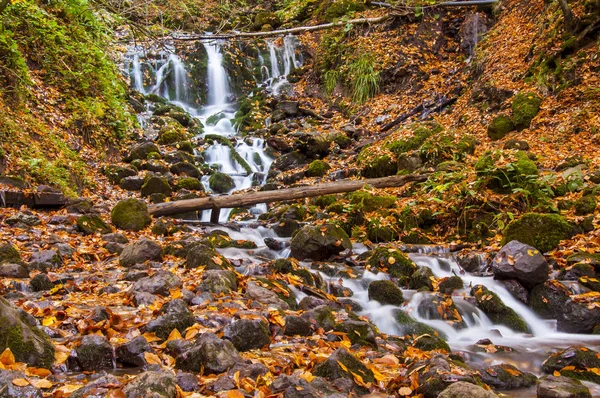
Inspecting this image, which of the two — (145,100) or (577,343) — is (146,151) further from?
(577,343)

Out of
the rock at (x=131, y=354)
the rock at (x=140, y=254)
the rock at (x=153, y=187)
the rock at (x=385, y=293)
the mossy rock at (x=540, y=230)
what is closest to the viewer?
the rock at (x=131, y=354)

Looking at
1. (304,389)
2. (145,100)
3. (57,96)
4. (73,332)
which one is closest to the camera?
(304,389)

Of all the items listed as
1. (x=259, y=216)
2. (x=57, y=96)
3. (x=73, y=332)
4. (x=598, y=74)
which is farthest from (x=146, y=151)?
(x=598, y=74)

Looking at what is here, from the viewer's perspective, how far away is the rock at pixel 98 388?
8.08ft

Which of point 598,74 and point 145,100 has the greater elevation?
point 145,100

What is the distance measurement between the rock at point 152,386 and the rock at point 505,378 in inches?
103

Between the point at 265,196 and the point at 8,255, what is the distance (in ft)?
17.7

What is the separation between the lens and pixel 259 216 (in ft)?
37.7

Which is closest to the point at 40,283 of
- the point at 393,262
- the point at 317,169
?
the point at 393,262

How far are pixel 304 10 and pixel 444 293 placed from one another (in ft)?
73.9

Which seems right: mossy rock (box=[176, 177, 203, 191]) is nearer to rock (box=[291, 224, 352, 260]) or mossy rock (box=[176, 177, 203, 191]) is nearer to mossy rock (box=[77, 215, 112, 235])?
mossy rock (box=[77, 215, 112, 235])

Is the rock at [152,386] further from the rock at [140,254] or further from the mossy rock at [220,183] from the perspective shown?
the mossy rock at [220,183]

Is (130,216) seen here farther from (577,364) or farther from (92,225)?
(577,364)

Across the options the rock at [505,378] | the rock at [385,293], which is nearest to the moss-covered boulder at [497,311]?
the rock at [385,293]
